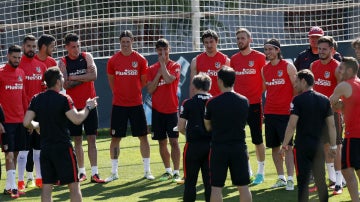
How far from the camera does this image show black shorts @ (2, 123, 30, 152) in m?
A: 13.1

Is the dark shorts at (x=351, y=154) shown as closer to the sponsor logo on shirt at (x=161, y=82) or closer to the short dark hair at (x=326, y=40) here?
the short dark hair at (x=326, y=40)

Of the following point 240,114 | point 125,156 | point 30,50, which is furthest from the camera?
point 125,156

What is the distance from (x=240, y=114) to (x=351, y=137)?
1.63m

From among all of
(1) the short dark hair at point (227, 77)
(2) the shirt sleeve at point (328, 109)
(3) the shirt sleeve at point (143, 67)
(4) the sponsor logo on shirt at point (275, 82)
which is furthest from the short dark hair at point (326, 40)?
(3) the shirt sleeve at point (143, 67)

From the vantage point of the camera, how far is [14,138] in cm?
1322

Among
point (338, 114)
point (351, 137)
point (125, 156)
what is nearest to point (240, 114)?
point (351, 137)

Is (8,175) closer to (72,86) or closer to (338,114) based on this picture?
(72,86)

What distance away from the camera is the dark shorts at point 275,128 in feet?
42.7

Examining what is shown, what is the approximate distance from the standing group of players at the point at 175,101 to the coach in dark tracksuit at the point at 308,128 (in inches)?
5.8

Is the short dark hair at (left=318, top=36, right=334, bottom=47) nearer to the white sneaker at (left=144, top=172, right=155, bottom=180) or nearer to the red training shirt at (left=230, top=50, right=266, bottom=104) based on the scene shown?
the red training shirt at (left=230, top=50, right=266, bottom=104)

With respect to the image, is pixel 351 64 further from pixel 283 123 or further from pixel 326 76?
pixel 283 123

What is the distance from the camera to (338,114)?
41.4 feet

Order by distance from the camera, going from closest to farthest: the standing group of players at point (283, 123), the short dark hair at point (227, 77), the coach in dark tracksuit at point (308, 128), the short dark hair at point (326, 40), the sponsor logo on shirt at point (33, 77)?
the short dark hair at point (227, 77) < the standing group of players at point (283, 123) < the coach in dark tracksuit at point (308, 128) < the short dark hair at point (326, 40) < the sponsor logo on shirt at point (33, 77)

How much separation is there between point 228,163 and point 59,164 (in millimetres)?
1994
